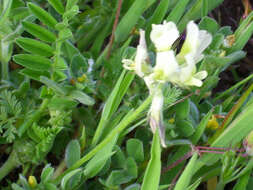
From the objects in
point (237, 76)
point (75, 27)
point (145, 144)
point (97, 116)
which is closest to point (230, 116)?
point (145, 144)

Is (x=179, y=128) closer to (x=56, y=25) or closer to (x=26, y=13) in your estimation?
(x=56, y=25)

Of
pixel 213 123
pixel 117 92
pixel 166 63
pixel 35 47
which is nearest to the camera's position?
pixel 166 63

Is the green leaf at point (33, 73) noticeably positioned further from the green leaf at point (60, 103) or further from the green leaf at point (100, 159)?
the green leaf at point (100, 159)

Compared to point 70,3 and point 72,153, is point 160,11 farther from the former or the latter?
point 72,153

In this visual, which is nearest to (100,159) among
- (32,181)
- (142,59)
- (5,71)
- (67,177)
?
(67,177)

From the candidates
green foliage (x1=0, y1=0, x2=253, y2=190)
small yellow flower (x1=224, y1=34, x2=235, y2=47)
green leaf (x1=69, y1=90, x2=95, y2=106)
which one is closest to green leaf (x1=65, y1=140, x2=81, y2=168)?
green foliage (x1=0, y1=0, x2=253, y2=190)

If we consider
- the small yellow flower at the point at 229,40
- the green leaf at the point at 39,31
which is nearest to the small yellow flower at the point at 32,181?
the green leaf at the point at 39,31

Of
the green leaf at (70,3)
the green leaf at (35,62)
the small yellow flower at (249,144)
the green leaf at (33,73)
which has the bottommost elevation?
the small yellow flower at (249,144)

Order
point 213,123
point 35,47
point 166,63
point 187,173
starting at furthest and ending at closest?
point 213,123 < point 35,47 < point 187,173 < point 166,63
